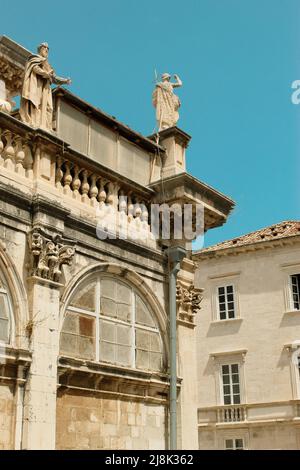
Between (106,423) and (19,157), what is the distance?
4030mm

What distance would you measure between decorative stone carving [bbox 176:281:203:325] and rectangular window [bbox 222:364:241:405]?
17.0 meters

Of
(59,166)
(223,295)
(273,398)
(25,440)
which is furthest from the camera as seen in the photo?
(223,295)

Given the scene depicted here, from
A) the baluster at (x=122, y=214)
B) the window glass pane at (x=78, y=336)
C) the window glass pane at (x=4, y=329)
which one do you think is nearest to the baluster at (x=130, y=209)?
the baluster at (x=122, y=214)

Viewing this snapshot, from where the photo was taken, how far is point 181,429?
442 inches

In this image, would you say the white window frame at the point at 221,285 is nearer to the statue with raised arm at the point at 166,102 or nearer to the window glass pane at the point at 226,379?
the window glass pane at the point at 226,379

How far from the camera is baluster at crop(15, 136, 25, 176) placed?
9945 millimetres

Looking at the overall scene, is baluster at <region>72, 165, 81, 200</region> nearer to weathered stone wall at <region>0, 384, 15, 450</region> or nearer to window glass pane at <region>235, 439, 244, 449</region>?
weathered stone wall at <region>0, 384, 15, 450</region>

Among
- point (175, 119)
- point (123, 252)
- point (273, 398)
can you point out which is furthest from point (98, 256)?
point (273, 398)

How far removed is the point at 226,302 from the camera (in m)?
30.0

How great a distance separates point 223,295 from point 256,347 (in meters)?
2.78

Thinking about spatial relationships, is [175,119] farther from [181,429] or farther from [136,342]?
[181,429]

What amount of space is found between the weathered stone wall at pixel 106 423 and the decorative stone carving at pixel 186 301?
66.3 inches

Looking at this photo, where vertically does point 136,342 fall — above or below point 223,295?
below

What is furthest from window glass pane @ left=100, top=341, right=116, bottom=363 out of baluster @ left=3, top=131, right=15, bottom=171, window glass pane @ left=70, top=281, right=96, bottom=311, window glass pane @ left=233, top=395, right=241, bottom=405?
window glass pane @ left=233, top=395, right=241, bottom=405
